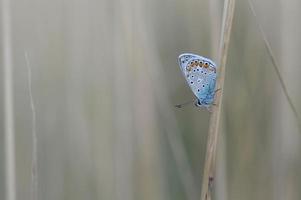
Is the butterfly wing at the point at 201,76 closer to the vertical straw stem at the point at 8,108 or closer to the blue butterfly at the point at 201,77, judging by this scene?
the blue butterfly at the point at 201,77

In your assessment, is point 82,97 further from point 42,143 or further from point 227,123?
point 227,123

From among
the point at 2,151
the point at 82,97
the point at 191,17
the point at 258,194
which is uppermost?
the point at 191,17

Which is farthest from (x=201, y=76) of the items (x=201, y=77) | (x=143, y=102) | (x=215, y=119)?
(x=143, y=102)

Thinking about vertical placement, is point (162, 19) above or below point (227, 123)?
above

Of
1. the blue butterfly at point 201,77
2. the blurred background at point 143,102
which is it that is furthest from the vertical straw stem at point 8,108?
the blue butterfly at point 201,77

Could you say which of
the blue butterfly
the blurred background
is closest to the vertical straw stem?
the blurred background

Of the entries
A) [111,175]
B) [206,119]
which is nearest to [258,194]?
[206,119]
